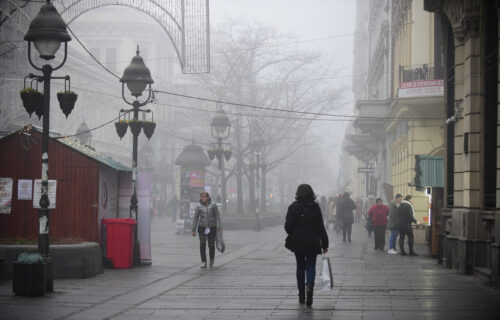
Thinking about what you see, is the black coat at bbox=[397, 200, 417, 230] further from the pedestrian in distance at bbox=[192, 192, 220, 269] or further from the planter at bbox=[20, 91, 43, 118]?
the planter at bbox=[20, 91, 43, 118]

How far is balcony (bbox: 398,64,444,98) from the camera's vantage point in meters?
28.9

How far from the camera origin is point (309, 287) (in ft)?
39.9

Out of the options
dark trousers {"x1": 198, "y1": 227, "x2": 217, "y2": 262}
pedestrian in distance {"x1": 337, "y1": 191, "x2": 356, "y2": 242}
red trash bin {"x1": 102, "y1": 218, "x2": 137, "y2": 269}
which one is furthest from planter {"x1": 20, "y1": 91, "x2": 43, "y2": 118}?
pedestrian in distance {"x1": 337, "y1": 191, "x2": 356, "y2": 242}

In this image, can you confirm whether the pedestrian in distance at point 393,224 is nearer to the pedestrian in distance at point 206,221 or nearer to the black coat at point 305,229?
the pedestrian in distance at point 206,221

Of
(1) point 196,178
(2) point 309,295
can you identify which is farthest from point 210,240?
(1) point 196,178

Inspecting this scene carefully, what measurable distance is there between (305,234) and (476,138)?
6157mm

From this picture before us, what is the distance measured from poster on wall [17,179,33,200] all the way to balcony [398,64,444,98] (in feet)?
49.9

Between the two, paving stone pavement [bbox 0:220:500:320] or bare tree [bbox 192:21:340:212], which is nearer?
paving stone pavement [bbox 0:220:500:320]

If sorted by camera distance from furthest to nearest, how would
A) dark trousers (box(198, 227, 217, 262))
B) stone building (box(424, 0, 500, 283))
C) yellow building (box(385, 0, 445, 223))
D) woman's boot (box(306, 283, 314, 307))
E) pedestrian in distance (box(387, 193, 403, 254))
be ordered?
yellow building (box(385, 0, 445, 223)) < pedestrian in distance (box(387, 193, 403, 254)) < dark trousers (box(198, 227, 217, 262)) < stone building (box(424, 0, 500, 283)) < woman's boot (box(306, 283, 314, 307))

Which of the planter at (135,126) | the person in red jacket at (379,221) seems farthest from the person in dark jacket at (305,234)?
the person in red jacket at (379,221)

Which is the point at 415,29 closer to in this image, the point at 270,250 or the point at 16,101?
the point at 270,250

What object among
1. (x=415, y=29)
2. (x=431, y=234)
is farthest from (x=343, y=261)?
(x=415, y=29)

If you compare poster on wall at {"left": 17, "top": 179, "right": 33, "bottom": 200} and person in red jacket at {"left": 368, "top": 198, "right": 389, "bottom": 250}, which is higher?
poster on wall at {"left": 17, "top": 179, "right": 33, "bottom": 200}

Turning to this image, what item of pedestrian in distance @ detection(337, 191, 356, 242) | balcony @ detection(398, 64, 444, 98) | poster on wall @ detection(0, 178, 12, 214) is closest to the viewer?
poster on wall @ detection(0, 178, 12, 214)
